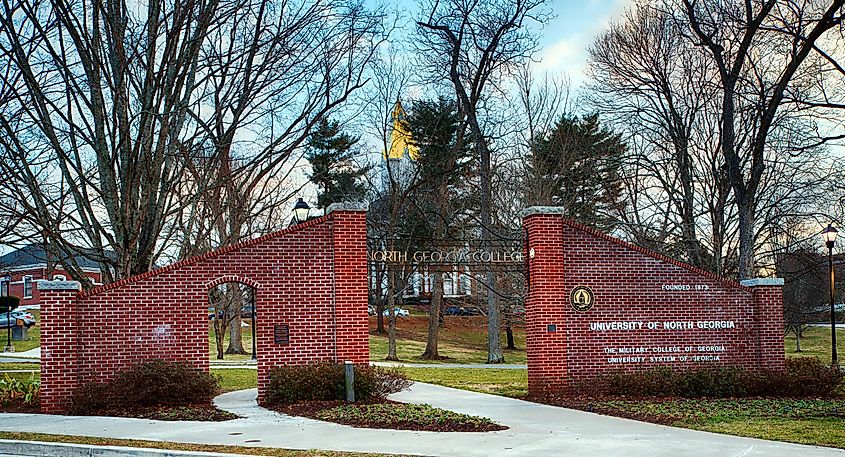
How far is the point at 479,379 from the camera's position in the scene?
25.9 m

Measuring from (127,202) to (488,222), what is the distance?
17.9 metres

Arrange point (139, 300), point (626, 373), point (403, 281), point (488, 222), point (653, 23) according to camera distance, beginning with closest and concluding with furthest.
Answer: point (139, 300) < point (626, 373) < point (653, 23) < point (488, 222) < point (403, 281)

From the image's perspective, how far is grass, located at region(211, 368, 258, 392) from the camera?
918 inches

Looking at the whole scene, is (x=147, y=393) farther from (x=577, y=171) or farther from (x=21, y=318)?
(x=21, y=318)

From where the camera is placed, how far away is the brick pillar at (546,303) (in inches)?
747

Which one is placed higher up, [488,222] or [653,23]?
[653,23]

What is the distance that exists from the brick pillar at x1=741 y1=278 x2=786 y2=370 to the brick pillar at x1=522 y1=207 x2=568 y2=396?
14.4ft

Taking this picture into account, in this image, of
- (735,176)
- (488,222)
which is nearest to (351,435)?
(735,176)

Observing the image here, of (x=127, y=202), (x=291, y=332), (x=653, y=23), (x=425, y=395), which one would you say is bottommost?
(x=425, y=395)

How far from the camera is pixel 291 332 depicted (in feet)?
59.2

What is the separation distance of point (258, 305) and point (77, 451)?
20.5 feet

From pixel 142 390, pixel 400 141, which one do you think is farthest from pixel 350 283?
pixel 400 141

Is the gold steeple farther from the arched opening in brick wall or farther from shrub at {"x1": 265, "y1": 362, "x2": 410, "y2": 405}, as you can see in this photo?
shrub at {"x1": 265, "y1": 362, "x2": 410, "y2": 405}

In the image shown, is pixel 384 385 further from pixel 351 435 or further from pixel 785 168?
pixel 785 168
